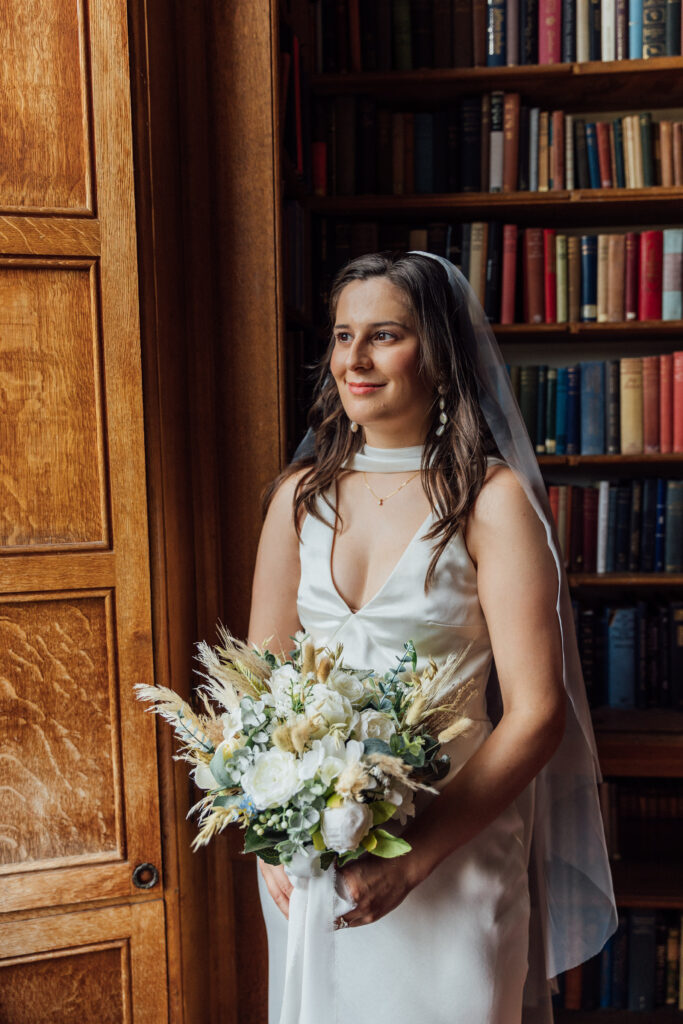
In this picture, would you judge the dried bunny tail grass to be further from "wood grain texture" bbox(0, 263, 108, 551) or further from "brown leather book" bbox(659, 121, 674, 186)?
"brown leather book" bbox(659, 121, 674, 186)

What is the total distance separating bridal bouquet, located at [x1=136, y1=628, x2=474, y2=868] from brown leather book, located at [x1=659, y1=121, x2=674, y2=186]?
6.08 ft

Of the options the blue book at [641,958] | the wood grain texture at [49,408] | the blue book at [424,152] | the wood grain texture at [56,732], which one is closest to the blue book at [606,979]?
the blue book at [641,958]

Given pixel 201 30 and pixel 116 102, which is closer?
pixel 116 102

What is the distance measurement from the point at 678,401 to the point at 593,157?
760mm

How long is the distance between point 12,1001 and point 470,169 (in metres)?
2.31

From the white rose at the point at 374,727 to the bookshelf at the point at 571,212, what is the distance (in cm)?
112

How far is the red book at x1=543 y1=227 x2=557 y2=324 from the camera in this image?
7.79ft

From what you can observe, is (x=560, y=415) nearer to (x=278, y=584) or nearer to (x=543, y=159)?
(x=543, y=159)

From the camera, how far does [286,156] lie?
78.1 inches

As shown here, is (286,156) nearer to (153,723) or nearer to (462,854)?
(153,723)

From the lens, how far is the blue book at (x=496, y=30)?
2275 mm

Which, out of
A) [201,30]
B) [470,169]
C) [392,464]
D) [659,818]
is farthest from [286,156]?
[659,818]

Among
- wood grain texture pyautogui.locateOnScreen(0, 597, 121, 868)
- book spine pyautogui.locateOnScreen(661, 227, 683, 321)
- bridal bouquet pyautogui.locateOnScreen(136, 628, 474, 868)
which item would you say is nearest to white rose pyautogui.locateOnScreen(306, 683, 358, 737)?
bridal bouquet pyautogui.locateOnScreen(136, 628, 474, 868)

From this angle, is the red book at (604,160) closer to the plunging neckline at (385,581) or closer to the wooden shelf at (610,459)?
the wooden shelf at (610,459)
